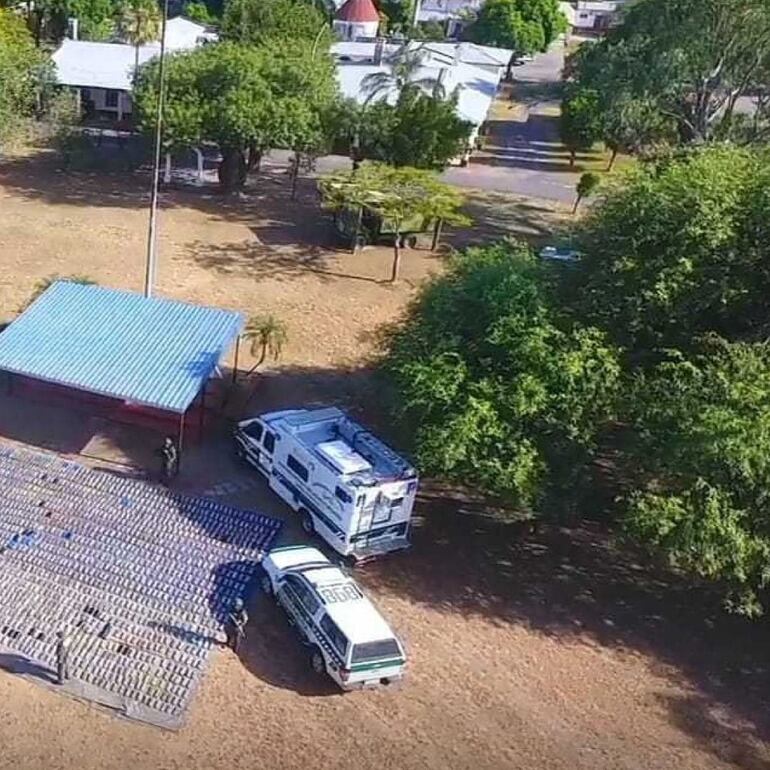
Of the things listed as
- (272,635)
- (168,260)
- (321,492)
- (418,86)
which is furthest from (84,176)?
(272,635)

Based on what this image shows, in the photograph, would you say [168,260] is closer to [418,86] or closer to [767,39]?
[418,86]

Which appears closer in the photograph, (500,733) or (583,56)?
(500,733)

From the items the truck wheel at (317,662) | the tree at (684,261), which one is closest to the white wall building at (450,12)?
the tree at (684,261)

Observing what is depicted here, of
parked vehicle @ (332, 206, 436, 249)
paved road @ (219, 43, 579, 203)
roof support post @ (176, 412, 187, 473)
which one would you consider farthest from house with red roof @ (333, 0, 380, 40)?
roof support post @ (176, 412, 187, 473)

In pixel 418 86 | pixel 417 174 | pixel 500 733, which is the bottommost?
pixel 500 733

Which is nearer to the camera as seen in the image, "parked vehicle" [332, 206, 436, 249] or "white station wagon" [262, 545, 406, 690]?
"white station wagon" [262, 545, 406, 690]

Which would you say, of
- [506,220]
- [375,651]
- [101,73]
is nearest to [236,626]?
[375,651]

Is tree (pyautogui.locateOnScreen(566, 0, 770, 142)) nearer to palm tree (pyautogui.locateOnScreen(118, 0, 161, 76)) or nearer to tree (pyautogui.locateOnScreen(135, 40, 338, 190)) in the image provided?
tree (pyautogui.locateOnScreen(135, 40, 338, 190))
